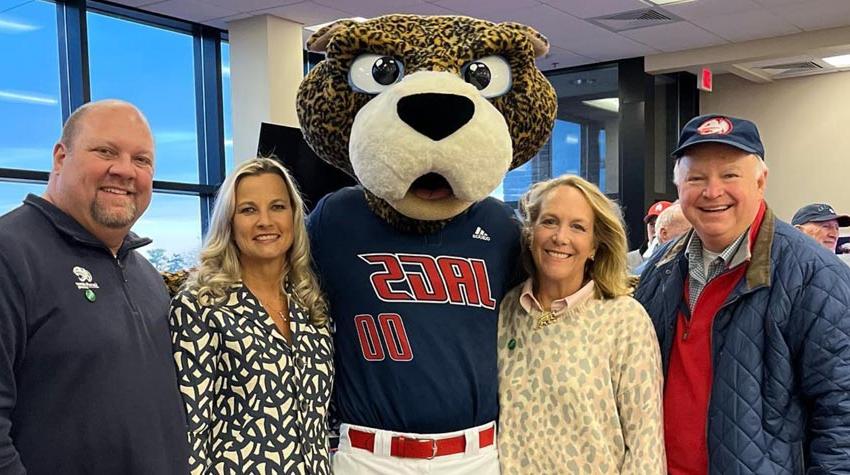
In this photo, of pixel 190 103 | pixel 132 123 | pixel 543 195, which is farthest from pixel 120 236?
pixel 190 103

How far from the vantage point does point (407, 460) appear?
1781 mm

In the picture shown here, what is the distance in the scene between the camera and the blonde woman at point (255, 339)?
66.0 inches

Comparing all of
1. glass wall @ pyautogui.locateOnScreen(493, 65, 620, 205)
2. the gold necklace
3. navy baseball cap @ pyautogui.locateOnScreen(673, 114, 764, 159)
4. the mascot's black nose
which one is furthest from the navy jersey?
glass wall @ pyautogui.locateOnScreen(493, 65, 620, 205)

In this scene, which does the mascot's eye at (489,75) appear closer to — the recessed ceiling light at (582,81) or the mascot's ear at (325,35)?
the mascot's ear at (325,35)

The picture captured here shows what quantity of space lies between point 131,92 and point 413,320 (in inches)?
205

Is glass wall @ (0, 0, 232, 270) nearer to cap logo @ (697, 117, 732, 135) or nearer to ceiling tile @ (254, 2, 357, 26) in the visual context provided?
ceiling tile @ (254, 2, 357, 26)

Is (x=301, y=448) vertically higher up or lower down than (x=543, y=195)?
lower down

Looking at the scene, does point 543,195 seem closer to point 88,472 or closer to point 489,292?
point 489,292

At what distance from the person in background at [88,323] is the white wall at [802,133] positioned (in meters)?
8.41

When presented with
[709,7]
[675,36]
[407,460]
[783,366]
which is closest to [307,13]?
[709,7]

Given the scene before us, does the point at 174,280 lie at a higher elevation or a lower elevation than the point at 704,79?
lower

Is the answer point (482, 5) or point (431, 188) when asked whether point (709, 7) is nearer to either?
point (482, 5)

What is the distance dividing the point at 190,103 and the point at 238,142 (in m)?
0.71

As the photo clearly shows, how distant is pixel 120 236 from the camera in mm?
1702
